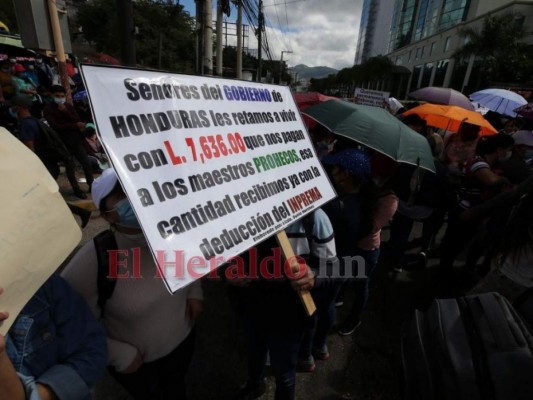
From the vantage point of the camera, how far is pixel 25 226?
2.31ft

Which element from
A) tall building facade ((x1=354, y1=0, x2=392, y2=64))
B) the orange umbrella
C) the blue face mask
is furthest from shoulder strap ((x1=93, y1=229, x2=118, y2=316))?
tall building facade ((x1=354, y1=0, x2=392, y2=64))

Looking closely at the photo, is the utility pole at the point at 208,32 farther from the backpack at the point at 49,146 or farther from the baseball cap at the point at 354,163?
the baseball cap at the point at 354,163

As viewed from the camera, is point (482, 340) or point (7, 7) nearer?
point (482, 340)

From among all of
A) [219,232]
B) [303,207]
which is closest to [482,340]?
[303,207]

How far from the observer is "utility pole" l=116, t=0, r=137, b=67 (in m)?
3.74

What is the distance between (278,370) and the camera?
5.73 ft

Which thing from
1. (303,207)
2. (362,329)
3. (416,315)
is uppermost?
(303,207)

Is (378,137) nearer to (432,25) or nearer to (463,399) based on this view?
(463,399)

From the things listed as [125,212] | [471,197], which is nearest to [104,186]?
[125,212]

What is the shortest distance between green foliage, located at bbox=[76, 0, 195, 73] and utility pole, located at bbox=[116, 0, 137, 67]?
91.5ft

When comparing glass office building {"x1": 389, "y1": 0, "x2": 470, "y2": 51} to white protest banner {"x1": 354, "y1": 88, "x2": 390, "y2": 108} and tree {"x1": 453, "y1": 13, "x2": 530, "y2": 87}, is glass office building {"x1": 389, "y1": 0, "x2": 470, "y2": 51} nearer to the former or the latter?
tree {"x1": 453, "y1": 13, "x2": 530, "y2": 87}

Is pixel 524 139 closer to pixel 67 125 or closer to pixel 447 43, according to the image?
pixel 67 125

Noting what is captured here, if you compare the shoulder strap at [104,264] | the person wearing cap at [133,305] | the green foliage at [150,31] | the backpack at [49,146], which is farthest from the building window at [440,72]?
the shoulder strap at [104,264]

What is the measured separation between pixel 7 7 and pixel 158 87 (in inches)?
1758
